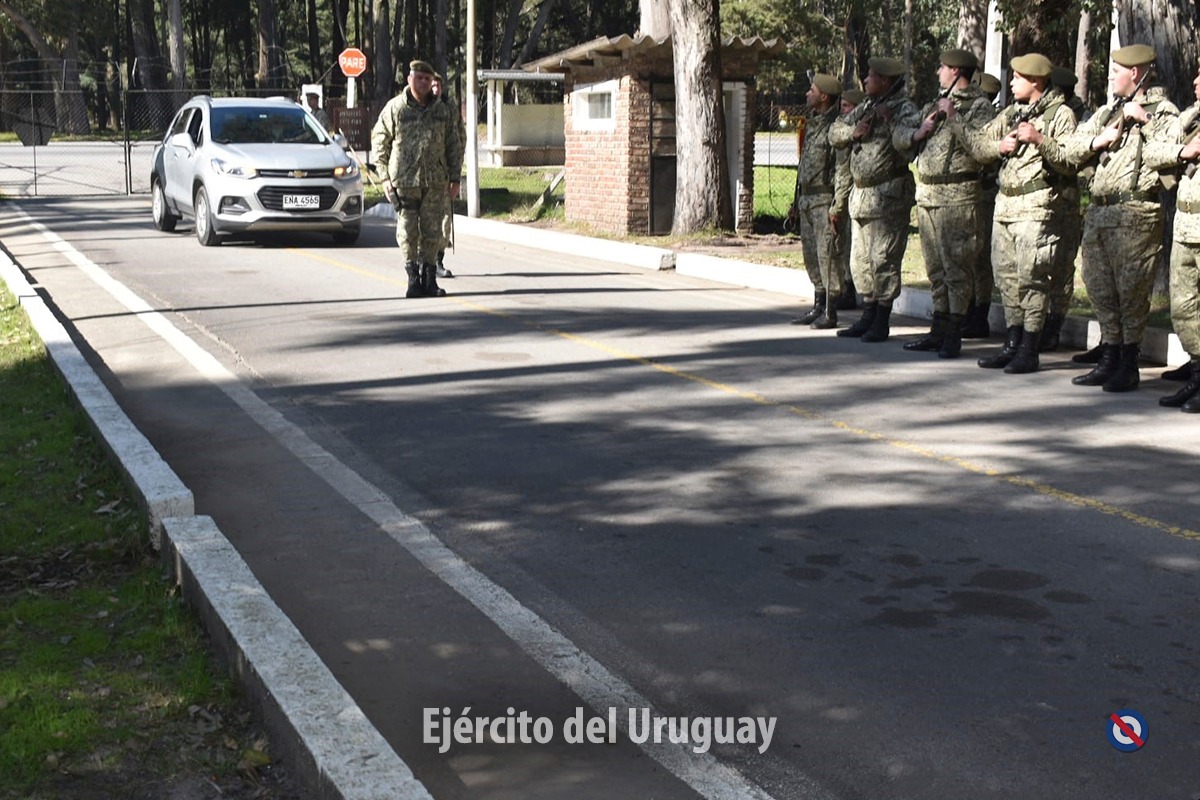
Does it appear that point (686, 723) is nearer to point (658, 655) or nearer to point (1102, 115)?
point (658, 655)

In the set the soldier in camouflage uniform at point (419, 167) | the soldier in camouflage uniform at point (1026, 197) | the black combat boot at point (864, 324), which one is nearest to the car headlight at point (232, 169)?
the soldier in camouflage uniform at point (419, 167)

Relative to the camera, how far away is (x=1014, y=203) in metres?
10.5

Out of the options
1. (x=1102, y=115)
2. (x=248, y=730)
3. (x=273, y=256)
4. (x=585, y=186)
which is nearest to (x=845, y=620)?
(x=248, y=730)

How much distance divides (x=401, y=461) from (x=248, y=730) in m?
3.47

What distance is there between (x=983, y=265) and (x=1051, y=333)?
735 millimetres

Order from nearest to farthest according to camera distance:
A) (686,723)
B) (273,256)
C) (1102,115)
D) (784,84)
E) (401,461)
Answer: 1. (686,723)
2. (401,461)
3. (1102,115)
4. (273,256)
5. (784,84)

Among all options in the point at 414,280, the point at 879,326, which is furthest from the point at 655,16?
the point at 879,326

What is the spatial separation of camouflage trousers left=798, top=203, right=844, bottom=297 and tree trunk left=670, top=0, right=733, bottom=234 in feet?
26.6

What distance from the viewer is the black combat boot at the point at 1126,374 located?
32.3ft

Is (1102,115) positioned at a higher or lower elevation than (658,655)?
higher

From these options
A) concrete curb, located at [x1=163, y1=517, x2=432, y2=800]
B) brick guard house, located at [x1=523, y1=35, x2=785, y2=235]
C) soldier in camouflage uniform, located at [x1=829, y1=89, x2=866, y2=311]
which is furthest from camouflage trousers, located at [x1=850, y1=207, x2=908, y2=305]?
brick guard house, located at [x1=523, y1=35, x2=785, y2=235]

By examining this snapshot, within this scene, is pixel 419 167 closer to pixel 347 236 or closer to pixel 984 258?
pixel 984 258

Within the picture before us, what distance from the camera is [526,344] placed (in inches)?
457

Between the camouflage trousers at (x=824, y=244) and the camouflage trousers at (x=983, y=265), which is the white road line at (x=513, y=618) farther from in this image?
the camouflage trousers at (x=983, y=265)
